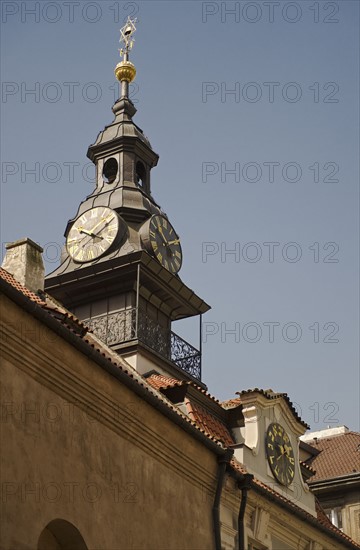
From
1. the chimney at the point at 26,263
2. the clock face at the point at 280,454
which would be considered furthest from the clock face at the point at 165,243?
the chimney at the point at 26,263

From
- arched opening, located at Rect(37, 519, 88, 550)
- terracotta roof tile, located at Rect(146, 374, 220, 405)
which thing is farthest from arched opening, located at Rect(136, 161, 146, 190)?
arched opening, located at Rect(37, 519, 88, 550)

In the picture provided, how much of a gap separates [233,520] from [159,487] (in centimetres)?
391

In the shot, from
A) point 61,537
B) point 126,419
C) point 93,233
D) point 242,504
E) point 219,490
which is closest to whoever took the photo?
point 61,537

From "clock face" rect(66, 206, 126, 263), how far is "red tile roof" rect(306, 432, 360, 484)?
11104 mm

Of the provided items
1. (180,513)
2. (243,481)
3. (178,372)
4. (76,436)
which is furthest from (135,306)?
(76,436)

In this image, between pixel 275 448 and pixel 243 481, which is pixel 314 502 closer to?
pixel 275 448

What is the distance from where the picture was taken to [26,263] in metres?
26.4

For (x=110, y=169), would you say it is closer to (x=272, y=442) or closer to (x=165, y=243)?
(x=165, y=243)

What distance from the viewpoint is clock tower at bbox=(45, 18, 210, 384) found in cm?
3703

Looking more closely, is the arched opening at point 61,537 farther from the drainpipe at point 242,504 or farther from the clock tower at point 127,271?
the clock tower at point 127,271

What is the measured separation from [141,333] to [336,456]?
38.2 feet

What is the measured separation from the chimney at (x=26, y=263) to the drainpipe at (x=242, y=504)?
247 inches

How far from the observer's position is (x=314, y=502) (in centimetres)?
3284

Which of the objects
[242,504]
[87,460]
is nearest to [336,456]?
[242,504]
